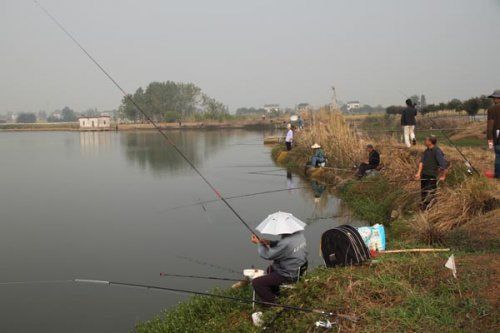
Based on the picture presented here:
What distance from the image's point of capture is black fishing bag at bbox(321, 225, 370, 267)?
6270mm

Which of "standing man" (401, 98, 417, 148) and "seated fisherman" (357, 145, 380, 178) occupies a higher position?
"standing man" (401, 98, 417, 148)

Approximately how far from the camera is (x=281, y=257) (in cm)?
600

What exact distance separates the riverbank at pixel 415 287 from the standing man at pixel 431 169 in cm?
35

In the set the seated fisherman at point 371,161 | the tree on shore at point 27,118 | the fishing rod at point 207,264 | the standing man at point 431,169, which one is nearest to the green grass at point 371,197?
the seated fisherman at point 371,161

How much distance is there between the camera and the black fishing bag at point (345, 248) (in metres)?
6.27

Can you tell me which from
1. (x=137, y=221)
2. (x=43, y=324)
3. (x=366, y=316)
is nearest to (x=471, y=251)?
(x=366, y=316)

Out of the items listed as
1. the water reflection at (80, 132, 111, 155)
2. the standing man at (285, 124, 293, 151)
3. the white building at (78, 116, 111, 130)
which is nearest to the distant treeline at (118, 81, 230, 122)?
the white building at (78, 116, 111, 130)

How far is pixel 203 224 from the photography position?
43.8 feet

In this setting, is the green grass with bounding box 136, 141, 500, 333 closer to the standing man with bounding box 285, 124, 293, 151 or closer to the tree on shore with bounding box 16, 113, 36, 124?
the standing man with bounding box 285, 124, 293, 151

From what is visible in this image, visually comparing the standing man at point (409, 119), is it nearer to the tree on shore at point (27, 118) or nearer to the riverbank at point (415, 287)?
the riverbank at point (415, 287)

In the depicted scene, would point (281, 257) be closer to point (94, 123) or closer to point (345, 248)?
point (345, 248)

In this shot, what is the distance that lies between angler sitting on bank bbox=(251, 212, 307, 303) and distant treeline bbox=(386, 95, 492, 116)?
20.1 meters

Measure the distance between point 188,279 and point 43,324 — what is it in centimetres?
246

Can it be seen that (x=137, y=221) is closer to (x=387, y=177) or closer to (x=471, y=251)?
(x=387, y=177)
